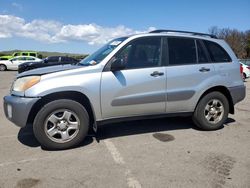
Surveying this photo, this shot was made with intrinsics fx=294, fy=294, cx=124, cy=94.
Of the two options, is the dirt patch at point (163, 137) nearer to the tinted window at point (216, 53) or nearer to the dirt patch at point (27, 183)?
the tinted window at point (216, 53)

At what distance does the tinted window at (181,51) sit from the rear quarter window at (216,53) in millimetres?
371

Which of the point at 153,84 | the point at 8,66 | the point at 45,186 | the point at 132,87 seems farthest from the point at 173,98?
the point at 8,66

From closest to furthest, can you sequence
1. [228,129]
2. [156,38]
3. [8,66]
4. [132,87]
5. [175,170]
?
[175,170] → [132,87] → [156,38] → [228,129] → [8,66]

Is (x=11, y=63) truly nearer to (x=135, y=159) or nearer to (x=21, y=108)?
(x=21, y=108)

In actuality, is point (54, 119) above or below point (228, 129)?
above

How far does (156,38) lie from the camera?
5207 millimetres

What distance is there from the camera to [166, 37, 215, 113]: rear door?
5.21m

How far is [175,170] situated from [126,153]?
89cm

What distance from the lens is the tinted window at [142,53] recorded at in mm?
4909

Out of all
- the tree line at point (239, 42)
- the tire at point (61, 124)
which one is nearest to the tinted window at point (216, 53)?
the tire at point (61, 124)

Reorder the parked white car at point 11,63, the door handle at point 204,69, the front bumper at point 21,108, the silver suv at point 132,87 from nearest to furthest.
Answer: the front bumper at point 21,108, the silver suv at point 132,87, the door handle at point 204,69, the parked white car at point 11,63

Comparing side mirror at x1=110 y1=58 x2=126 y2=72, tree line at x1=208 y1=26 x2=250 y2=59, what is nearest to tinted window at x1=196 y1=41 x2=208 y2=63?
side mirror at x1=110 y1=58 x2=126 y2=72

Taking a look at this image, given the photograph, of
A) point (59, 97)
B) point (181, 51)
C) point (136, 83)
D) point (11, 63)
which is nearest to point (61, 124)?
point (59, 97)

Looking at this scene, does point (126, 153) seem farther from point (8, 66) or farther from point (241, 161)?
point (8, 66)
